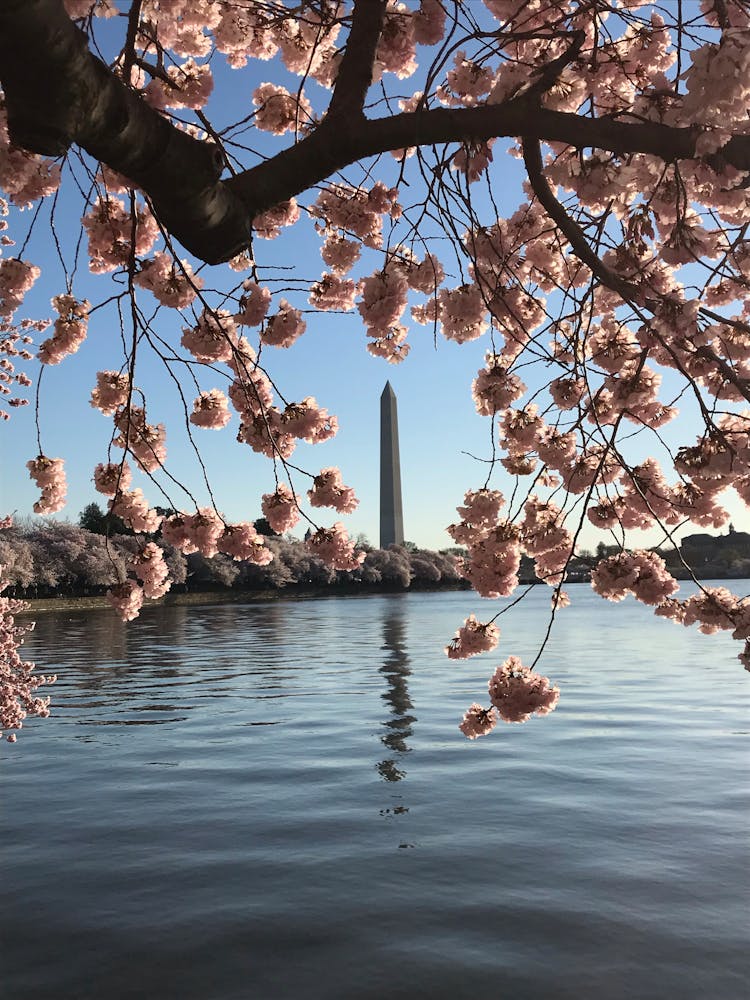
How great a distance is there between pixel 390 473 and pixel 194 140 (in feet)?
184

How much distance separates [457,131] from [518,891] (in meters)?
4.68

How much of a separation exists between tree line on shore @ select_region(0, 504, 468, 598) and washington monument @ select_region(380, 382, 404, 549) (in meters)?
5.54

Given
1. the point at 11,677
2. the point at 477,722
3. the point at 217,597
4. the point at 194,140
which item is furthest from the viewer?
the point at 217,597

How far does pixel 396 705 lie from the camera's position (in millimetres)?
14898

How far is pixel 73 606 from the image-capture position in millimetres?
55812

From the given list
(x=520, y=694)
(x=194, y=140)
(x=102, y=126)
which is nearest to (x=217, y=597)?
(x=520, y=694)

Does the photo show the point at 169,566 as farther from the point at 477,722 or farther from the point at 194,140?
the point at 194,140

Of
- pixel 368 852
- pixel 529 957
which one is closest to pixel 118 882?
pixel 368 852

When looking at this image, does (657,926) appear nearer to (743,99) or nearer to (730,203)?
(730,203)

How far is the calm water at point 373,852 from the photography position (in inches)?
191

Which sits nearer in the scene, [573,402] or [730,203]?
[730,203]

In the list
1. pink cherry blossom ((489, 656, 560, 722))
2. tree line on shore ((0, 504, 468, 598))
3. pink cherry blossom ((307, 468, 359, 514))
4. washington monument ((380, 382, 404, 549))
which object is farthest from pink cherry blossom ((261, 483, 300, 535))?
washington monument ((380, 382, 404, 549))

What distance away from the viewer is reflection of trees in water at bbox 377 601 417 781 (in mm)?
9920

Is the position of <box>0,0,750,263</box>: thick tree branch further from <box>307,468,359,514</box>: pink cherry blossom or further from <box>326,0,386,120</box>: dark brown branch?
<box>307,468,359,514</box>: pink cherry blossom
